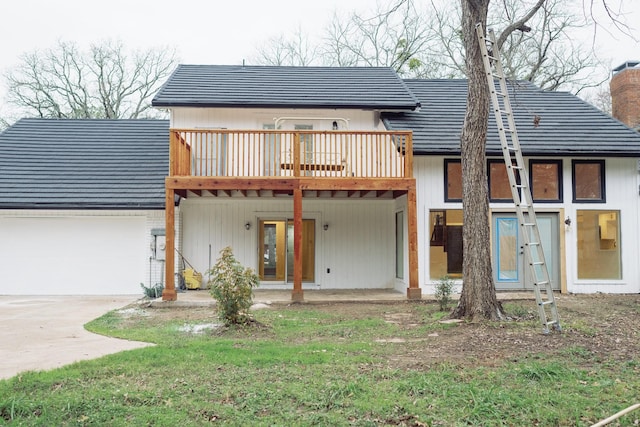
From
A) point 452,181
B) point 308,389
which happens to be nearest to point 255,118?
point 452,181

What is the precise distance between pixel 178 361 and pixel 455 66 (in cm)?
2127

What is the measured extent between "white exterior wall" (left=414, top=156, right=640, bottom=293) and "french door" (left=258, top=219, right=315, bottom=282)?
3286 mm

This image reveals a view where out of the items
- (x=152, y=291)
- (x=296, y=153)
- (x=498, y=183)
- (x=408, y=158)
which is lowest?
(x=152, y=291)

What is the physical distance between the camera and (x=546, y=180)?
38.8 feet

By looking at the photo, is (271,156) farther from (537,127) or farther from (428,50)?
(428,50)

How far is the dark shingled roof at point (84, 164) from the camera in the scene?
12.4 m

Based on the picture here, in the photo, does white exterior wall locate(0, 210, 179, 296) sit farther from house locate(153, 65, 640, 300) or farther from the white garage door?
house locate(153, 65, 640, 300)

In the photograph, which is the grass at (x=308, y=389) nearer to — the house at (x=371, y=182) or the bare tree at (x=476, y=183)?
the bare tree at (x=476, y=183)

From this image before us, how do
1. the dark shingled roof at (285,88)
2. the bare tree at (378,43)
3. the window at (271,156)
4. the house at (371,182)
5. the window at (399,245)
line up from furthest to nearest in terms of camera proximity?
1. the bare tree at (378,43)
2. the dark shingled roof at (285,88)
3. the window at (399,245)
4. the house at (371,182)
5. the window at (271,156)

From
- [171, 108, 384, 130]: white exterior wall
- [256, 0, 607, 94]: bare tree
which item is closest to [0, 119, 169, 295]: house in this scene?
[171, 108, 384, 130]: white exterior wall

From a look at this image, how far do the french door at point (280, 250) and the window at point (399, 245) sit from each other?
88.2 inches

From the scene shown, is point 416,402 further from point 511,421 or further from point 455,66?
point 455,66

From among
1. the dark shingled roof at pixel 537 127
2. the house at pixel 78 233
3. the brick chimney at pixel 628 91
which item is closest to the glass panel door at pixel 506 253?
the dark shingled roof at pixel 537 127

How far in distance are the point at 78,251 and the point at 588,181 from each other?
12571 millimetres
